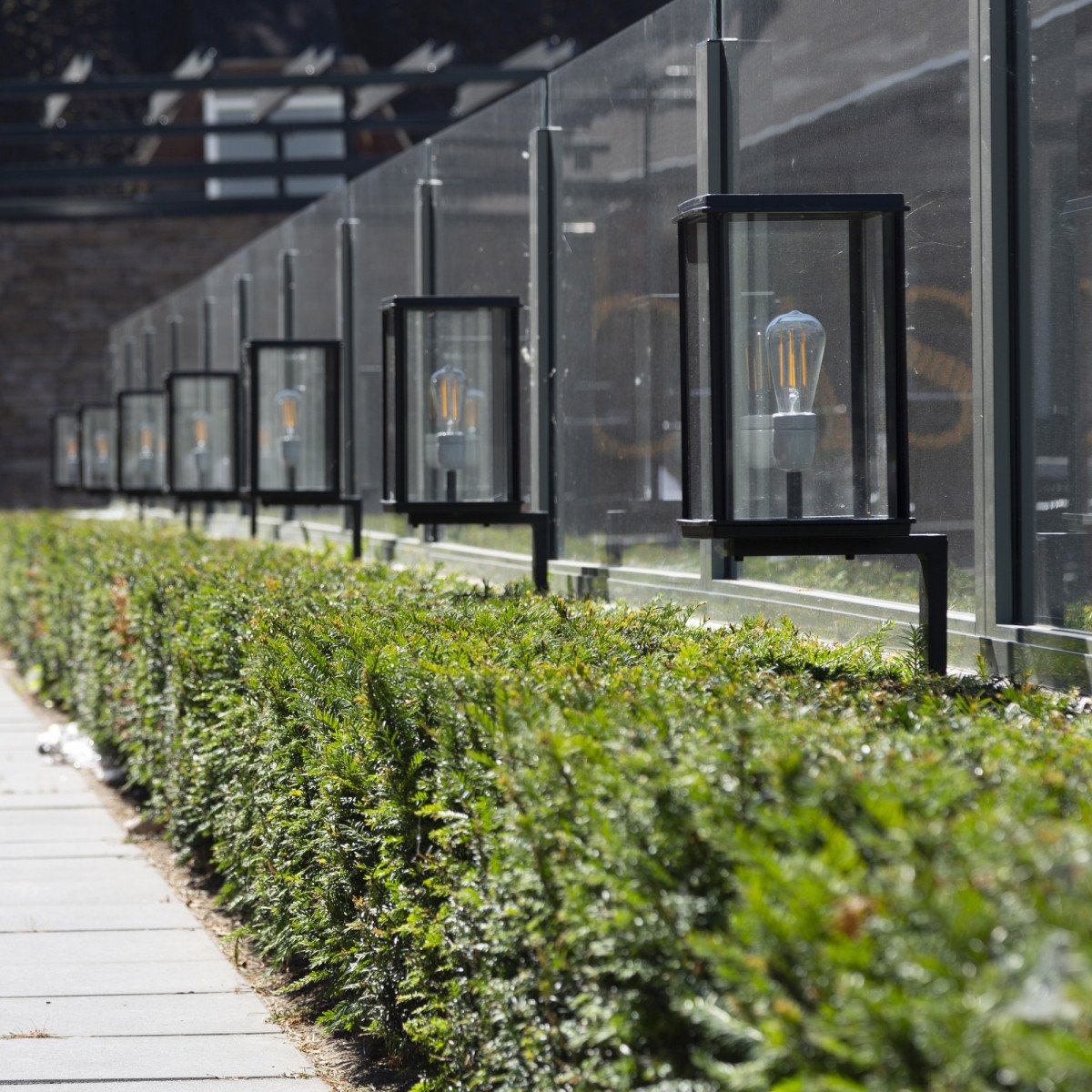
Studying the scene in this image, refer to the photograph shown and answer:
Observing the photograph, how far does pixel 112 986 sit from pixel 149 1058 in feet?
2.79

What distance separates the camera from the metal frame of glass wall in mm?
4816

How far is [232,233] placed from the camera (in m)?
32.2

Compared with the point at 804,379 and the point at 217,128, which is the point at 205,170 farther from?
the point at 804,379

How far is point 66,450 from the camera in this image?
27672mm

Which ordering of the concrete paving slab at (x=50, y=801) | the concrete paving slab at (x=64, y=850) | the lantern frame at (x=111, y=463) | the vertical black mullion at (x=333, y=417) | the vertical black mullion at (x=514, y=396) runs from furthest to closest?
the lantern frame at (x=111, y=463) → the vertical black mullion at (x=333, y=417) → the concrete paving slab at (x=50, y=801) → the vertical black mullion at (x=514, y=396) → the concrete paving slab at (x=64, y=850)

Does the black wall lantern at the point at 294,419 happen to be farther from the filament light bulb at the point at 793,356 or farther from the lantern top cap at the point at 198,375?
the filament light bulb at the point at 793,356

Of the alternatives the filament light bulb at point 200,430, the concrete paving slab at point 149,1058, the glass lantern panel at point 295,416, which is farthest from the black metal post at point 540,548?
the filament light bulb at point 200,430

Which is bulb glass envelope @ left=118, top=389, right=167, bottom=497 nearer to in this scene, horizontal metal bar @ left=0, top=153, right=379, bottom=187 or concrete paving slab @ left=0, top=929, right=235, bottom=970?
horizontal metal bar @ left=0, top=153, right=379, bottom=187

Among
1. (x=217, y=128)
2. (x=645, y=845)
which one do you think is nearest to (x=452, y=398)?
(x=645, y=845)

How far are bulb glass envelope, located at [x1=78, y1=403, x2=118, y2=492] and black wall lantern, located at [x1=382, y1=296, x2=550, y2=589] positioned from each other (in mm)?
14665

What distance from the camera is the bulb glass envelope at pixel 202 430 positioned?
52.6 ft

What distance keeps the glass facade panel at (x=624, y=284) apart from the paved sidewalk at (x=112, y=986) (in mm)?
2376

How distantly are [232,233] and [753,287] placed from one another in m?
28.3

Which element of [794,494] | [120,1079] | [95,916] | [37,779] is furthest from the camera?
[37,779]
